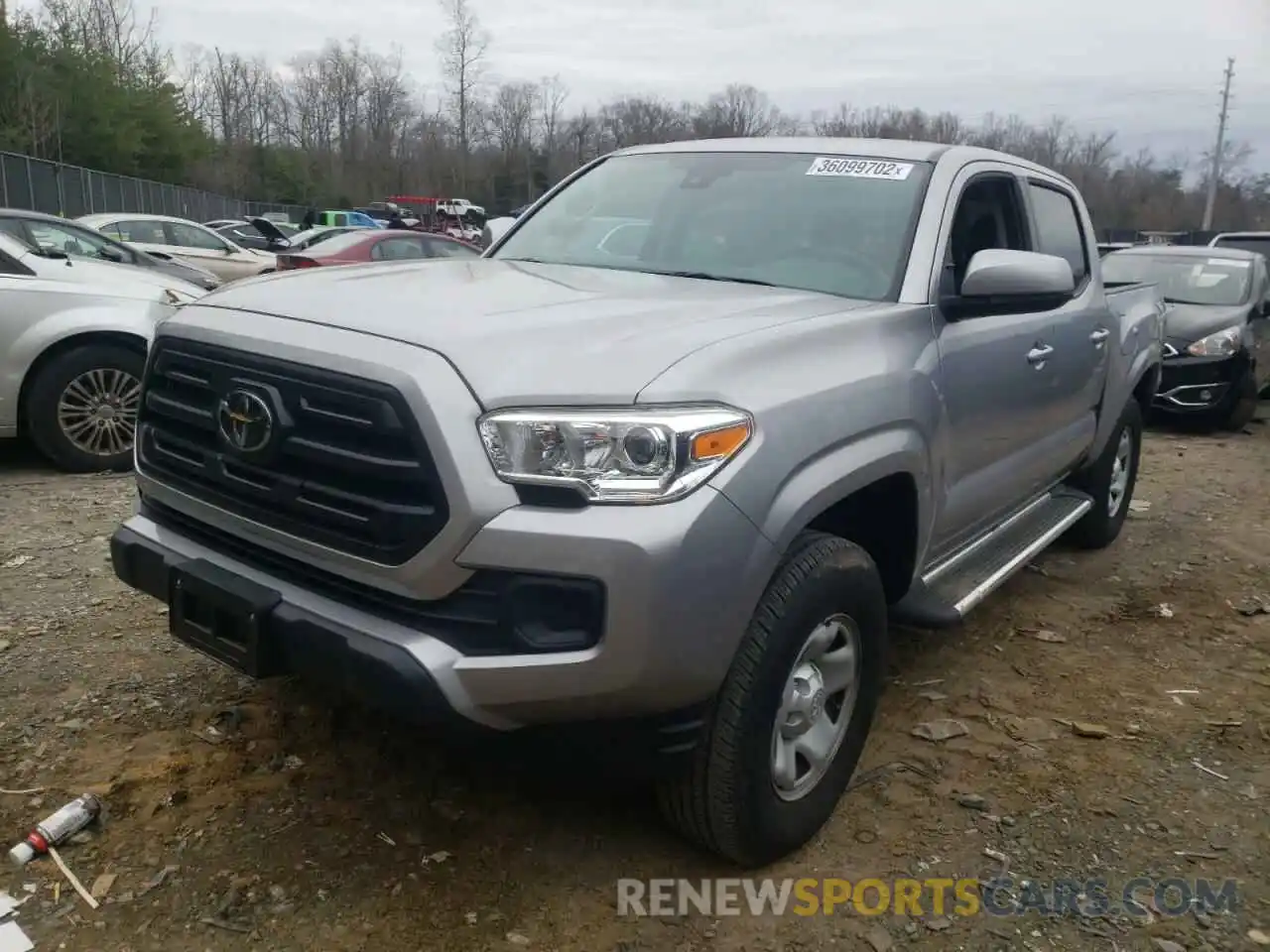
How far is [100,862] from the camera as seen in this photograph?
2641 mm

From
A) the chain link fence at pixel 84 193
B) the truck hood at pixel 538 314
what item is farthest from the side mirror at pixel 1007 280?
the chain link fence at pixel 84 193

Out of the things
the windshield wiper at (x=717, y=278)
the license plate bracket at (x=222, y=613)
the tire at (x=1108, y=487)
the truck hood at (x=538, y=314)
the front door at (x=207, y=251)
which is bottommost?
the tire at (x=1108, y=487)

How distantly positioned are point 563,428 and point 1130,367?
4065 millimetres

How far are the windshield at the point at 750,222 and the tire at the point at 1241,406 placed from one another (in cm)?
753

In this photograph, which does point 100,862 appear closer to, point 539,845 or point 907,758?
point 539,845

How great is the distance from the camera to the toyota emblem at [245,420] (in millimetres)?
2434

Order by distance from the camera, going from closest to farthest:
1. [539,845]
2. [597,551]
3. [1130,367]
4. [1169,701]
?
[597,551] → [539,845] → [1169,701] → [1130,367]

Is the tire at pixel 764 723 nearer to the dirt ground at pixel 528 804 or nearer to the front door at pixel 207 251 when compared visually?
the dirt ground at pixel 528 804

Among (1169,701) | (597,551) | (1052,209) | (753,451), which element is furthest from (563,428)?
(1052,209)

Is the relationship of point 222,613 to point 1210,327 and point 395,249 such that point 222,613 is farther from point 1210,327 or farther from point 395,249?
point 395,249

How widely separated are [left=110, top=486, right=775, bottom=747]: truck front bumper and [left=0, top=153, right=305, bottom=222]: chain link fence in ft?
71.4

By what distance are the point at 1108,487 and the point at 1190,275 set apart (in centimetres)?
616

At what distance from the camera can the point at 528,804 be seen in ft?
9.78

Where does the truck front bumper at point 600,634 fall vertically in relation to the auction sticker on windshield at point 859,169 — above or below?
below
